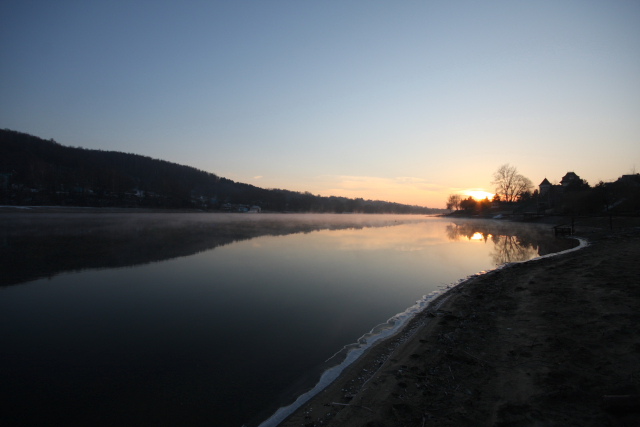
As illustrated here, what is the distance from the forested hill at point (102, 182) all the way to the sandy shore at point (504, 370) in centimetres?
10253

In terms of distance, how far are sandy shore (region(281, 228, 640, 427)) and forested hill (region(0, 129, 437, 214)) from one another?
102527 millimetres

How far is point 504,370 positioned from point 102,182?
12373cm

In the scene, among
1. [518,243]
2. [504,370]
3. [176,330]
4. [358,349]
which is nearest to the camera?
[504,370]

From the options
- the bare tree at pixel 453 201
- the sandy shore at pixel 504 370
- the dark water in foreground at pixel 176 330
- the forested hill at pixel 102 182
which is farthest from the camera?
the bare tree at pixel 453 201

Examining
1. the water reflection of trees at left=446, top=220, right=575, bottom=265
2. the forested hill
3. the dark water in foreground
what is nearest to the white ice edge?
the dark water in foreground

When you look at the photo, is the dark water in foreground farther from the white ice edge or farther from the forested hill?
the forested hill

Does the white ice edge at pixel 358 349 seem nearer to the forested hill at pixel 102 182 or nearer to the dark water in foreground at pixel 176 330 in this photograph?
the dark water in foreground at pixel 176 330

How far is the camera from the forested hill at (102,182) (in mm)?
86812

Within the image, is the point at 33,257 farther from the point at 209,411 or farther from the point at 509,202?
the point at 509,202

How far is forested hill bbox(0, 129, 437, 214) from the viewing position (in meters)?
86.8

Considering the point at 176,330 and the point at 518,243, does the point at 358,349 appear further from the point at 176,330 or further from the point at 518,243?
the point at 518,243

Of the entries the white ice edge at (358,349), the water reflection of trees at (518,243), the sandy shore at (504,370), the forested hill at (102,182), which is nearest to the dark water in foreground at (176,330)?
the white ice edge at (358,349)

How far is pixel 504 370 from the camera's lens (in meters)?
4.30

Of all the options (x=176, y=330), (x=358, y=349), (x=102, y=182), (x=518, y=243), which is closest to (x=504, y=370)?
(x=358, y=349)
